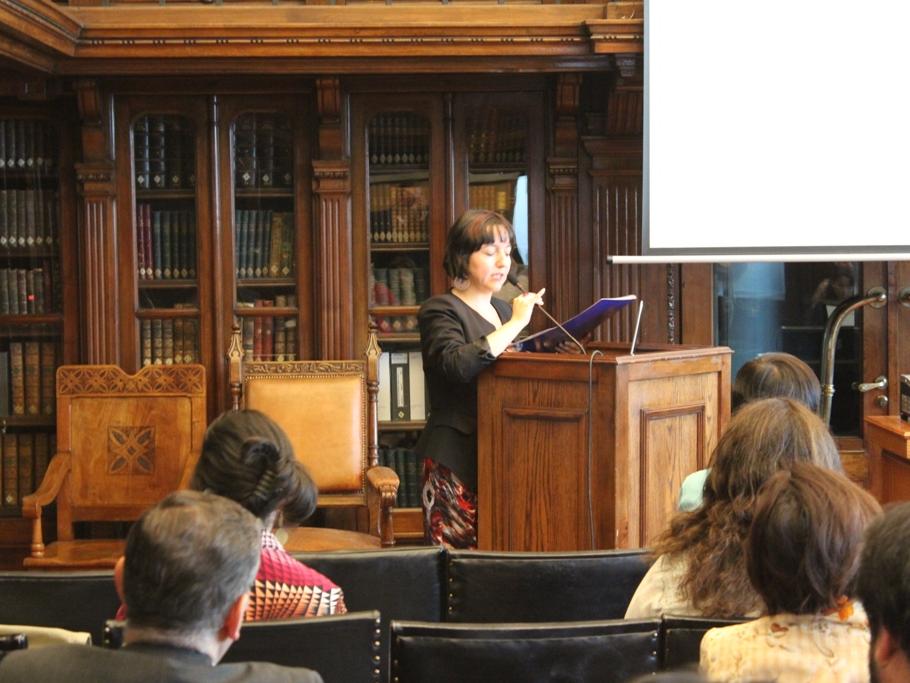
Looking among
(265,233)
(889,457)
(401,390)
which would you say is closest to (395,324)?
(401,390)

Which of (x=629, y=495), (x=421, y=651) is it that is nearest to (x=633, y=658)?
(x=421, y=651)

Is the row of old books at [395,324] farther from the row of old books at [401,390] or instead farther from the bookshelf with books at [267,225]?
the bookshelf with books at [267,225]

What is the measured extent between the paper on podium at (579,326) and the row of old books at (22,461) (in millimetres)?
2651

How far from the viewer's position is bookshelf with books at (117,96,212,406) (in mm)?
5434

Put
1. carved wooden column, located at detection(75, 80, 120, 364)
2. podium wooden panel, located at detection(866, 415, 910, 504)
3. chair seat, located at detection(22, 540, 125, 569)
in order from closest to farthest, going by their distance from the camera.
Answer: podium wooden panel, located at detection(866, 415, 910, 504) → chair seat, located at detection(22, 540, 125, 569) → carved wooden column, located at detection(75, 80, 120, 364)

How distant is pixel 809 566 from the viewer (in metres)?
1.75

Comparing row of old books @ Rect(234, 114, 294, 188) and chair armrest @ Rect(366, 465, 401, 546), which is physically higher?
row of old books @ Rect(234, 114, 294, 188)

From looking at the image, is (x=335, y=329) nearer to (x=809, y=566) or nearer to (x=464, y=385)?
(x=464, y=385)

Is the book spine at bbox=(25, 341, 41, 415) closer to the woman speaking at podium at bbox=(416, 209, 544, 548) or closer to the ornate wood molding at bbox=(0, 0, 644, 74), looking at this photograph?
the ornate wood molding at bbox=(0, 0, 644, 74)

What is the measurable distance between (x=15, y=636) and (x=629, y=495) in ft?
5.92

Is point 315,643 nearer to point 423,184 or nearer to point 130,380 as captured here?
point 130,380

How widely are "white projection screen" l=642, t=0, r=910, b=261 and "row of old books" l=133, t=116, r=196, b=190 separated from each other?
1.95 meters

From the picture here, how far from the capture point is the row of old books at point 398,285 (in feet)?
18.2

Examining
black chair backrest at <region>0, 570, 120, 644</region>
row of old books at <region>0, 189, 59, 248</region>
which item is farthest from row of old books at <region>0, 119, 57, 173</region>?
black chair backrest at <region>0, 570, 120, 644</region>
